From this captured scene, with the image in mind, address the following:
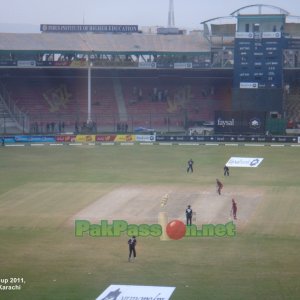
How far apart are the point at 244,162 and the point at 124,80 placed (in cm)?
3113

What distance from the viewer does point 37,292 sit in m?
24.8

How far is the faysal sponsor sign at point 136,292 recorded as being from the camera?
2336 centimetres

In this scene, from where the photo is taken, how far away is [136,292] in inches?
938

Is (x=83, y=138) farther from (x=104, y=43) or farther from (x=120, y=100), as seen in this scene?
(x=104, y=43)

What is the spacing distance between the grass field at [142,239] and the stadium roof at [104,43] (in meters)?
24.8

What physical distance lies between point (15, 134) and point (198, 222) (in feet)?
144

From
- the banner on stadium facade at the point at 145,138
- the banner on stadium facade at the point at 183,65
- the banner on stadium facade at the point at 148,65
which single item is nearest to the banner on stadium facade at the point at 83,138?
the banner on stadium facade at the point at 145,138

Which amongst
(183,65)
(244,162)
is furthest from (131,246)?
(183,65)

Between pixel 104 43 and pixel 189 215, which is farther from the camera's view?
pixel 104 43

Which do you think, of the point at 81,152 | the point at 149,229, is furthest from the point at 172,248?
the point at 81,152

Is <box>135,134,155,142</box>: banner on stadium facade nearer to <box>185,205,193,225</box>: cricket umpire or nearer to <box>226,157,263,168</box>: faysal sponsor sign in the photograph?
<box>226,157,263,168</box>: faysal sponsor sign

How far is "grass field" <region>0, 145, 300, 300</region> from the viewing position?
25.7 metres

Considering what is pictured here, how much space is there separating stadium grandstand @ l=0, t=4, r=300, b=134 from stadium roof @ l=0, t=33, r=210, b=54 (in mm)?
108

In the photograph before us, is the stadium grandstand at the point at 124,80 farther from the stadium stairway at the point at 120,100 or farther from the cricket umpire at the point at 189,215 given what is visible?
the cricket umpire at the point at 189,215
